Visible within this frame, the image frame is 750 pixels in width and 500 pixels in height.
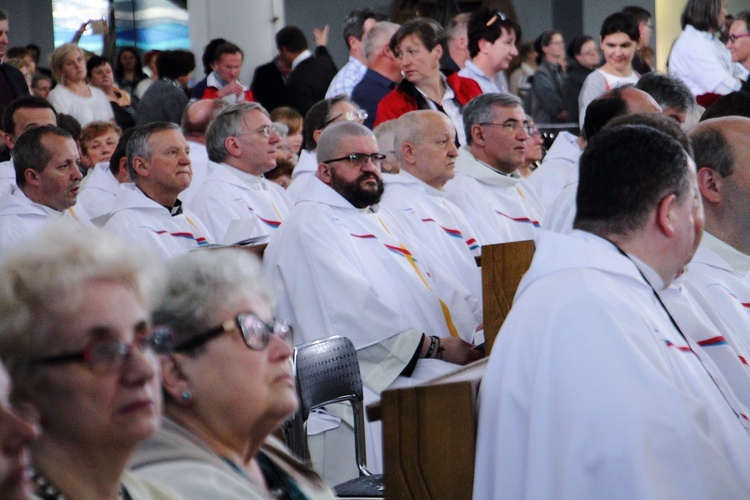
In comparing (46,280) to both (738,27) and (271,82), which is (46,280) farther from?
(271,82)

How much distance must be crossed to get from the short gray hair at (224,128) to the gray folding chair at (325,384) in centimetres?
330

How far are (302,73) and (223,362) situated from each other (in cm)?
789

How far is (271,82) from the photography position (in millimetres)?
10609

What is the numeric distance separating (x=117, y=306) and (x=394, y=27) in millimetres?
6986

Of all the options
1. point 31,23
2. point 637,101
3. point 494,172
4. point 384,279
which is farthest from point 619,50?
point 31,23

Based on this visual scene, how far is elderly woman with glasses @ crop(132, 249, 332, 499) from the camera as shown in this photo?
7.02 feet

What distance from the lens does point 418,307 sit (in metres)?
5.54

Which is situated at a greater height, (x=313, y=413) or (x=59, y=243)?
(x=59, y=243)

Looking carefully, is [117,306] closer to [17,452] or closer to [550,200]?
[17,452]

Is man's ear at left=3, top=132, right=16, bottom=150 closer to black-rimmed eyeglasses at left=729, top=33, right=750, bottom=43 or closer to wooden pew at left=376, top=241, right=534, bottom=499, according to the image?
wooden pew at left=376, top=241, right=534, bottom=499

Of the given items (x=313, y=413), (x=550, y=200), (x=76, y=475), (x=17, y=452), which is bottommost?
(x=313, y=413)

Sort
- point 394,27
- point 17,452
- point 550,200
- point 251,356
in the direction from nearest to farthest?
point 17,452
point 251,356
point 550,200
point 394,27

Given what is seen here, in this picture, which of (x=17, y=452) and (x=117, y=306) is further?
(x=117, y=306)

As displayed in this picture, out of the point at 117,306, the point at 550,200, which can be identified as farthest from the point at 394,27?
the point at 117,306
